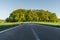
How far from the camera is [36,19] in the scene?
17188 centimetres

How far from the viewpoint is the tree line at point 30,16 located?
165m

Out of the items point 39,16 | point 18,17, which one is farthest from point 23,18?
point 39,16

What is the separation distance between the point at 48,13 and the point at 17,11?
96.2 ft

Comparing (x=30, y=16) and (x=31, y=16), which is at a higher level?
(x=30, y=16)

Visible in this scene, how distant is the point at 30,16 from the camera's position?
168 m

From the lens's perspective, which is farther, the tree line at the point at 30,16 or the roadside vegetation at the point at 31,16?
the tree line at the point at 30,16

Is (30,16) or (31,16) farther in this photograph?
(31,16)

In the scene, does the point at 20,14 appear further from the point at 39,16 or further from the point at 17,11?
the point at 39,16

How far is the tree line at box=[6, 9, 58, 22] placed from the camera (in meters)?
165

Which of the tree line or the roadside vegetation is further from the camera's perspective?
the tree line

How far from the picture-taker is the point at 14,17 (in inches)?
6471

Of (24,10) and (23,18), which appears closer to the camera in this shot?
(23,18)

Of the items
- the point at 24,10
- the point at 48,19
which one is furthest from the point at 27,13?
the point at 48,19

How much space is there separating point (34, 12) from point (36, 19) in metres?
11.2
